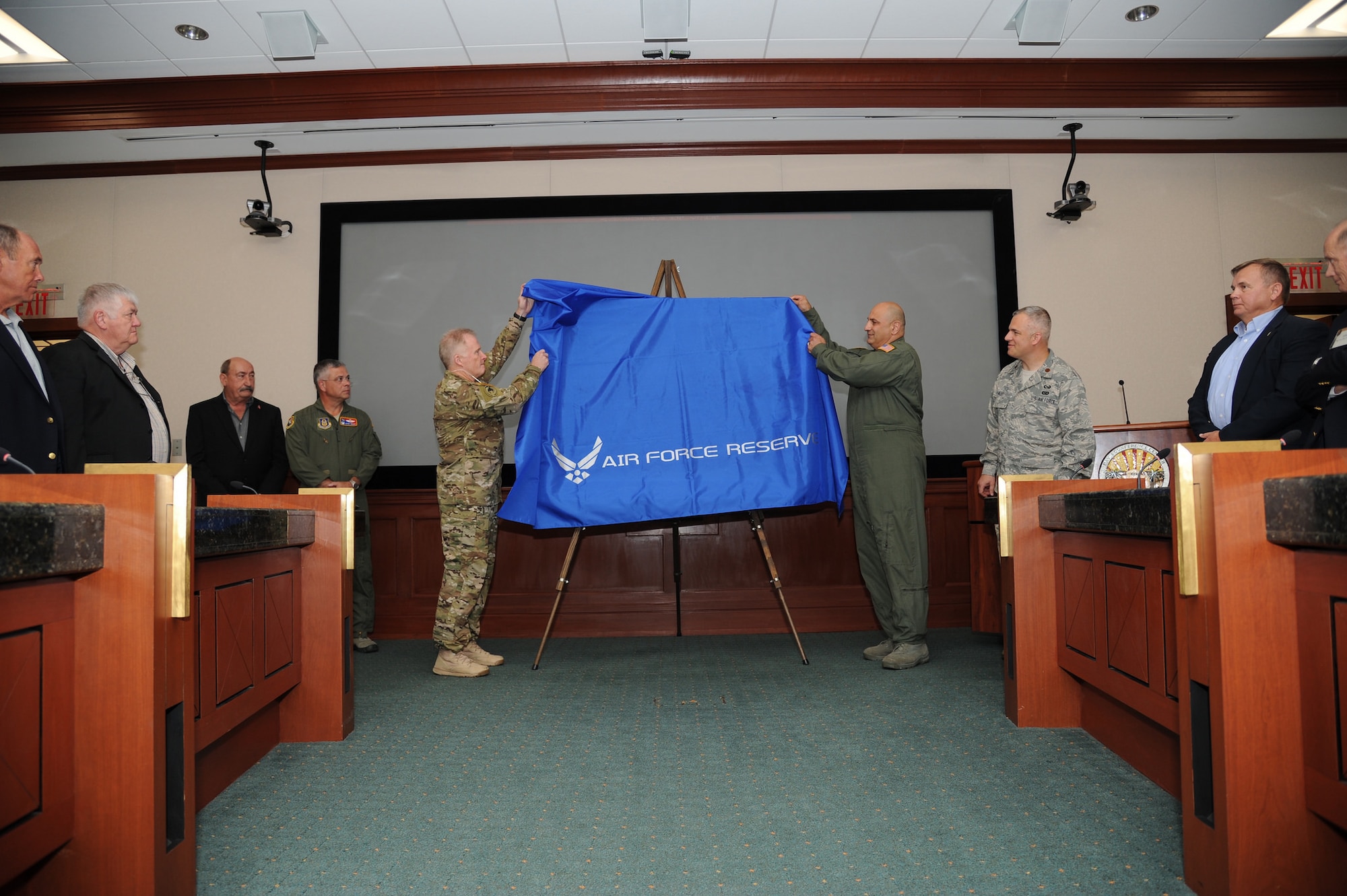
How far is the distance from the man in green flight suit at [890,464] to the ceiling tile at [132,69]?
345 centimetres

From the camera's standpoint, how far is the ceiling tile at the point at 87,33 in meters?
3.52

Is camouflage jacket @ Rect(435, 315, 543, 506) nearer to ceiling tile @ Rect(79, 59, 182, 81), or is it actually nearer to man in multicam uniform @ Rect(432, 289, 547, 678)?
man in multicam uniform @ Rect(432, 289, 547, 678)

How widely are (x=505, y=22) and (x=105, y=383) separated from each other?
2.36 m

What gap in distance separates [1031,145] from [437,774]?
4.65 m

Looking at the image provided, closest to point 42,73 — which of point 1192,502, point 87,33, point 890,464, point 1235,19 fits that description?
point 87,33

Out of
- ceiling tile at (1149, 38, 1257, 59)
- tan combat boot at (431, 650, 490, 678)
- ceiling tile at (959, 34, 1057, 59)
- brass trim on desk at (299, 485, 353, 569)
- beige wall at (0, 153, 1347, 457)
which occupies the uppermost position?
ceiling tile at (1149, 38, 1257, 59)

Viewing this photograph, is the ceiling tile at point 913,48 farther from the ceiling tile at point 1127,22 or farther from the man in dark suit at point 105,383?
the man in dark suit at point 105,383

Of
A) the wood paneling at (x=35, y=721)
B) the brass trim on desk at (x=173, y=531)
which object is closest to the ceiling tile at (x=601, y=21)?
the brass trim on desk at (x=173, y=531)

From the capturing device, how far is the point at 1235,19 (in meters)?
3.77

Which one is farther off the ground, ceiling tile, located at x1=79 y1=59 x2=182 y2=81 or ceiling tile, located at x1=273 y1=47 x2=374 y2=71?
ceiling tile, located at x1=79 y1=59 x2=182 y2=81

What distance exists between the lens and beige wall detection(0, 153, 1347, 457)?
184 inches

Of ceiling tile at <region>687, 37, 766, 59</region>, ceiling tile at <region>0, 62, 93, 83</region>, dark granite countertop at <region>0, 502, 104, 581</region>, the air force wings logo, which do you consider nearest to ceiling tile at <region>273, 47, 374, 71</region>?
ceiling tile at <region>0, 62, 93, 83</region>

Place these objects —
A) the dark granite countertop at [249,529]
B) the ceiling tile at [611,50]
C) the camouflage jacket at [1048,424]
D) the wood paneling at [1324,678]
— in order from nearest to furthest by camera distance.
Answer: the wood paneling at [1324,678], the dark granite countertop at [249,529], the camouflage jacket at [1048,424], the ceiling tile at [611,50]

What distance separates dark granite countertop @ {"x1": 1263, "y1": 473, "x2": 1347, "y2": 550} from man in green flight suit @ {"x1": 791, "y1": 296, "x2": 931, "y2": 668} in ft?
6.68
